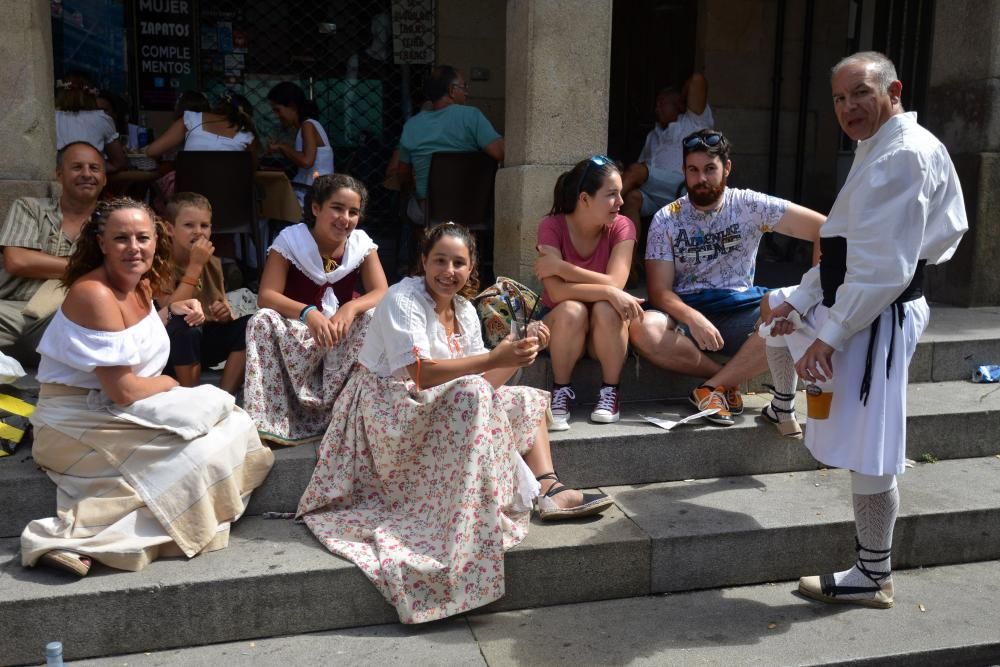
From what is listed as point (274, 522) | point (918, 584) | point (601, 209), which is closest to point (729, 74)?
point (601, 209)

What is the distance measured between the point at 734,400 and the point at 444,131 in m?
2.82

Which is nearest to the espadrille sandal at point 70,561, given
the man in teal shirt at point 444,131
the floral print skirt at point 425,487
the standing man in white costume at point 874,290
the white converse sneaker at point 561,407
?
the floral print skirt at point 425,487

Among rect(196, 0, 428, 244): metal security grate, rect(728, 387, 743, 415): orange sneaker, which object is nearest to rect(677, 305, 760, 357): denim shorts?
rect(728, 387, 743, 415): orange sneaker

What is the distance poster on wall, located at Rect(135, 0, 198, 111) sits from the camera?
304 inches

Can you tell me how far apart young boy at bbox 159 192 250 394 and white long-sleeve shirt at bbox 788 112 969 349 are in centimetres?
249

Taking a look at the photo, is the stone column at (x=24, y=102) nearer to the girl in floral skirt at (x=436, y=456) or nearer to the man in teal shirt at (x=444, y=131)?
the man in teal shirt at (x=444, y=131)

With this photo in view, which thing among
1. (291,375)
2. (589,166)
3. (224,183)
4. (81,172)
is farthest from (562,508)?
(224,183)

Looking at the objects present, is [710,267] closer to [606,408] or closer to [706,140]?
[706,140]

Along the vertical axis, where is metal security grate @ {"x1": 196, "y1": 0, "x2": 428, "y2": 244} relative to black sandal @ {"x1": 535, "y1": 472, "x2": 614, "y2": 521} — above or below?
above

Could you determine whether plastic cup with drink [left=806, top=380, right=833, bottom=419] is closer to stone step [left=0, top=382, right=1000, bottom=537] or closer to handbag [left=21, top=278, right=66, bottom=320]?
stone step [left=0, top=382, right=1000, bottom=537]

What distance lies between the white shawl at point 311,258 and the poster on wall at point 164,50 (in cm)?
437

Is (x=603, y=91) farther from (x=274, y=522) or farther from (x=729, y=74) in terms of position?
(x=729, y=74)

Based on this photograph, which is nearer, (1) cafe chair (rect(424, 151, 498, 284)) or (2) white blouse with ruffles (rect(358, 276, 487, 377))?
(2) white blouse with ruffles (rect(358, 276, 487, 377))

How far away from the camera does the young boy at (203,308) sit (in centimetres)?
396
